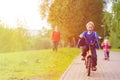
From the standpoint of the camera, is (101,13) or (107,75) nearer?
(107,75)

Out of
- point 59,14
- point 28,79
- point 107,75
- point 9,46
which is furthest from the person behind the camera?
point 9,46

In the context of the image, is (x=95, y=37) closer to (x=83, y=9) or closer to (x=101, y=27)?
(x=83, y=9)

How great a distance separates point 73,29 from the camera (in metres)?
53.8

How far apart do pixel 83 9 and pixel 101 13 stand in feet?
16.2

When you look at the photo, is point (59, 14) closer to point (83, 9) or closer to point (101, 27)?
point (83, 9)

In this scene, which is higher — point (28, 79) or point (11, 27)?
point (11, 27)

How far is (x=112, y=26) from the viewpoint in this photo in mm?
51062

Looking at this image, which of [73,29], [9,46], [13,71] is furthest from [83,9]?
[13,71]

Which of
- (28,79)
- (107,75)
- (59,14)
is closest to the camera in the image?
(28,79)

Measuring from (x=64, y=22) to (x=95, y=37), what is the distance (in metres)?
37.7

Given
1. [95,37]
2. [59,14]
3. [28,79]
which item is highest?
[59,14]

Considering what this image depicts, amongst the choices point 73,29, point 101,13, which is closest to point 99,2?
point 101,13

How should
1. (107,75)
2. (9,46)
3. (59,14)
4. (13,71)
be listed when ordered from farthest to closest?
(9,46)
(59,14)
(13,71)
(107,75)

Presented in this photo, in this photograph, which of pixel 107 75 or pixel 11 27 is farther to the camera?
pixel 11 27
